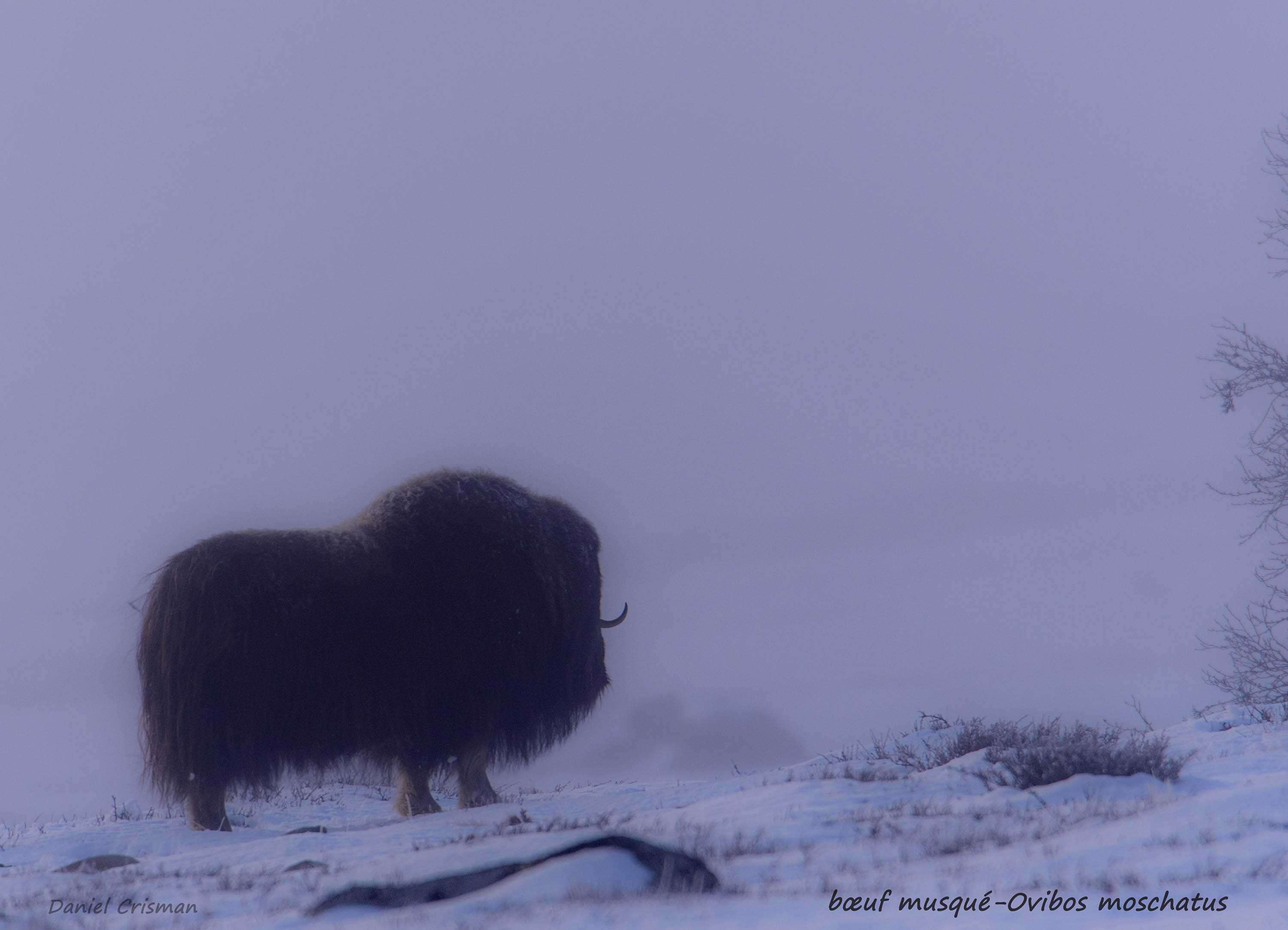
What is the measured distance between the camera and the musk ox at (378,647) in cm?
779

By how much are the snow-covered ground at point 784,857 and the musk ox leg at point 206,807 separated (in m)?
0.16

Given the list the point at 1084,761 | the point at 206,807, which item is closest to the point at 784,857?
the point at 1084,761

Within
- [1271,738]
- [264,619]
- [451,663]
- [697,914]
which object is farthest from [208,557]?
[1271,738]

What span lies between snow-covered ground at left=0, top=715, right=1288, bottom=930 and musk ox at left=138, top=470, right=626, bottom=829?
58cm

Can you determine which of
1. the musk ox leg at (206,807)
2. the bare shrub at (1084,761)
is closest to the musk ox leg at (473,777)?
the musk ox leg at (206,807)

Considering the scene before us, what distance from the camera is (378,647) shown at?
8.23m

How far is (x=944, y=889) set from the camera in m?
4.07

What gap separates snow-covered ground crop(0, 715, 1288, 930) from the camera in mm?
3828

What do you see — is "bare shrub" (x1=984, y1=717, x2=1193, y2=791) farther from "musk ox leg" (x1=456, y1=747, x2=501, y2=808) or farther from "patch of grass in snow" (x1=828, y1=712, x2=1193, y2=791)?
"musk ox leg" (x1=456, y1=747, x2=501, y2=808)

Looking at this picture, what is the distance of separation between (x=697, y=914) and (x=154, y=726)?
5515 millimetres

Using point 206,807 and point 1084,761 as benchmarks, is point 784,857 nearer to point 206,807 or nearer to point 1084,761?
point 1084,761

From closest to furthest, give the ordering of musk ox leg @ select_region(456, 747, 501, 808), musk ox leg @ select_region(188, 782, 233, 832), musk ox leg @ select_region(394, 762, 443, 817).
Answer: musk ox leg @ select_region(188, 782, 233, 832) < musk ox leg @ select_region(394, 762, 443, 817) < musk ox leg @ select_region(456, 747, 501, 808)

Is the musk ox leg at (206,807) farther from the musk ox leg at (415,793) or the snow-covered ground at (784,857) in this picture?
the musk ox leg at (415,793)

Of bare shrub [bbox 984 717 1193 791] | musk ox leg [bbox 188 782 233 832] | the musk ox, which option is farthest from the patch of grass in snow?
musk ox leg [bbox 188 782 233 832]
